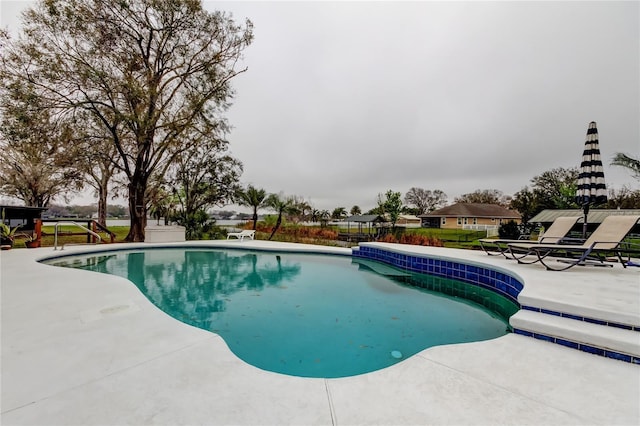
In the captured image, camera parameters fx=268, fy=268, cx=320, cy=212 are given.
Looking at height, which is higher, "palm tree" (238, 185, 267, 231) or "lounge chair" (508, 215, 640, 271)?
"palm tree" (238, 185, 267, 231)

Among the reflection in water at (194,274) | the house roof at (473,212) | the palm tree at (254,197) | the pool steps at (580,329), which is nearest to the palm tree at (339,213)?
the house roof at (473,212)

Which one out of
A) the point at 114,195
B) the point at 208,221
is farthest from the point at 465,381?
the point at 114,195

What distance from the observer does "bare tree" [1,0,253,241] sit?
11.0 meters

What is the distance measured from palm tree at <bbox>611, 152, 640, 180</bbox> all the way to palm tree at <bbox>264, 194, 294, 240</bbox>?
635 inches

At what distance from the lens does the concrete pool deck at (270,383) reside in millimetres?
1646

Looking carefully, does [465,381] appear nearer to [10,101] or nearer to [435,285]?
[435,285]

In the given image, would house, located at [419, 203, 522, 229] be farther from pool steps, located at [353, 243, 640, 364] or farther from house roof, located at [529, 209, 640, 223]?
pool steps, located at [353, 243, 640, 364]

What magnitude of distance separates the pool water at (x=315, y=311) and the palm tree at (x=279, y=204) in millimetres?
8778

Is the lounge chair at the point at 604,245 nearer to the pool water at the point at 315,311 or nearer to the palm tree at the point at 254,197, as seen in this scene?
the pool water at the point at 315,311

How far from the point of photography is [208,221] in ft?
53.3

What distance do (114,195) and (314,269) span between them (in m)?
19.2

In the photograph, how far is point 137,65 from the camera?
1338cm

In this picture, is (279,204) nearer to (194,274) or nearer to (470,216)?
(194,274)

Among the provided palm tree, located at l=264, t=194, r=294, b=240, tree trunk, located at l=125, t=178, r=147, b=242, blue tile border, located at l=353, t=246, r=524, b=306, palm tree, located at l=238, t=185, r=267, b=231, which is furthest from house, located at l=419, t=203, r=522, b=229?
tree trunk, located at l=125, t=178, r=147, b=242
